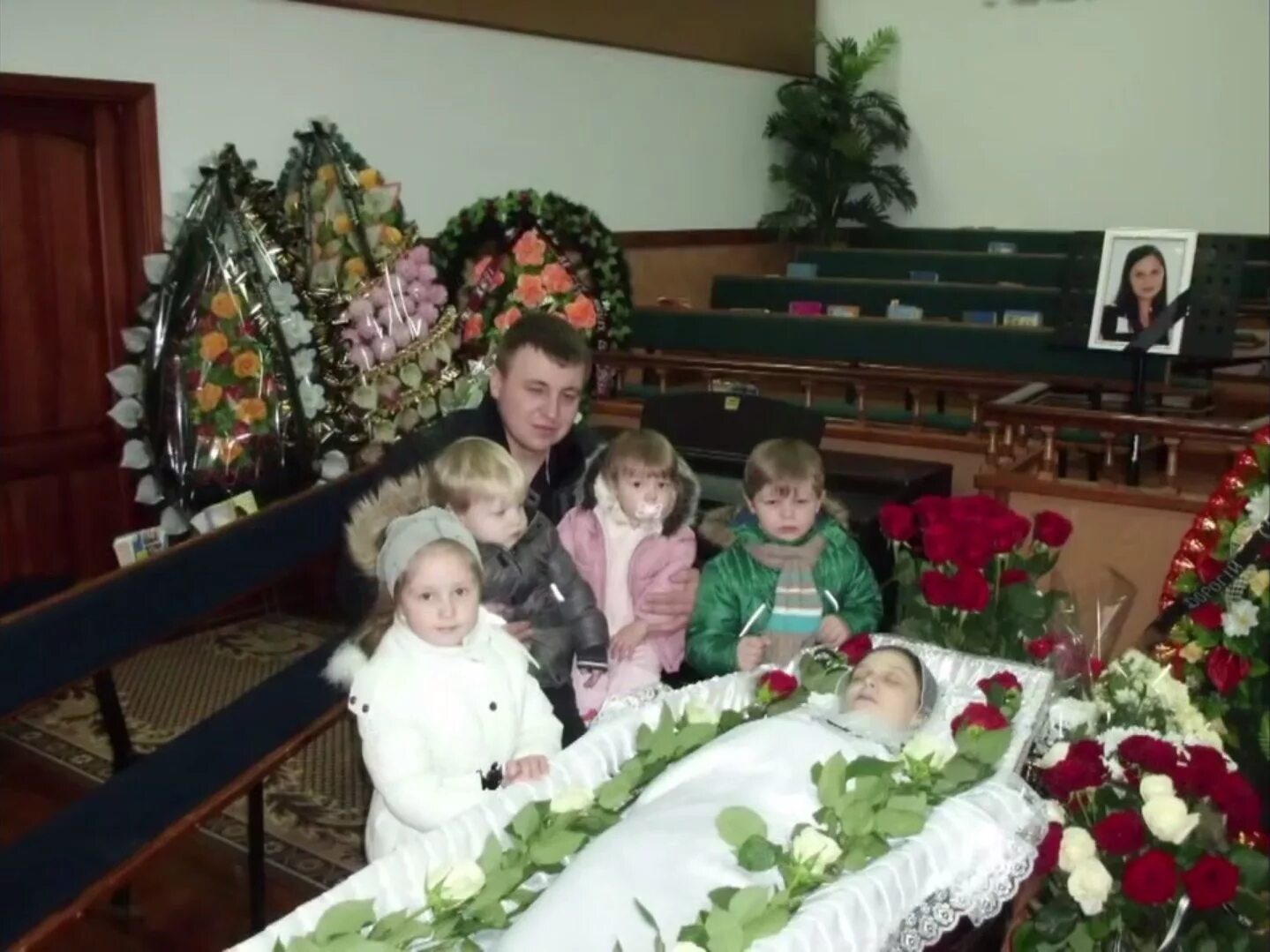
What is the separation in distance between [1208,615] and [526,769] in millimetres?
1254

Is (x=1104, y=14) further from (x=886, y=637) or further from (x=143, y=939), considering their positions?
(x=143, y=939)

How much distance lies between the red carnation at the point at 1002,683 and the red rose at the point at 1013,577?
34 centimetres

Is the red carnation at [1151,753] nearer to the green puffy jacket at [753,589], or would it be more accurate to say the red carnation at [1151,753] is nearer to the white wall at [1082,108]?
the green puffy jacket at [753,589]

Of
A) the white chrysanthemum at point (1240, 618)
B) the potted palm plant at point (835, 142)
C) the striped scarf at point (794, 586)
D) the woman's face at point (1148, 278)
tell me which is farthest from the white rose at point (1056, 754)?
the potted palm plant at point (835, 142)

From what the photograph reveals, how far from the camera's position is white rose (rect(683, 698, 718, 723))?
2330 millimetres

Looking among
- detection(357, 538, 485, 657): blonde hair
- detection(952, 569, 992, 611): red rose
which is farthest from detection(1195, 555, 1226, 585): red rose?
detection(357, 538, 485, 657): blonde hair

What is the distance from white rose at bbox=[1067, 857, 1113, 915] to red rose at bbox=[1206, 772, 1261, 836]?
0.64 ft

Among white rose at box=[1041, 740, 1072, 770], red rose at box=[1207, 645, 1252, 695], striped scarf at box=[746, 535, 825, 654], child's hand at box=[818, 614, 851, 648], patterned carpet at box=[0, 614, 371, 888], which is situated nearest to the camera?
white rose at box=[1041, 740, 1072, 770]

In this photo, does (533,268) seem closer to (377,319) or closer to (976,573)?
(377,319)

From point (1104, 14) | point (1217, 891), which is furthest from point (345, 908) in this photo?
point (1104, 14)

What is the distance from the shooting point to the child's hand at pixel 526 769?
220cm

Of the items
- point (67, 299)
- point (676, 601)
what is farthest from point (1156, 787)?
point (67, 299)

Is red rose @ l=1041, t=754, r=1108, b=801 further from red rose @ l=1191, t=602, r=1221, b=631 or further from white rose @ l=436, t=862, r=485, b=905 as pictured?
white rose @ l=436, t=862, r=485, b=905

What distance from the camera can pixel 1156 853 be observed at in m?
1.95
